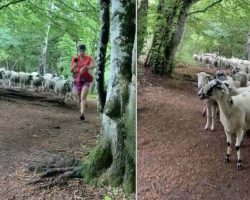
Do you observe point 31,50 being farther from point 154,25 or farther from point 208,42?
point 208,42

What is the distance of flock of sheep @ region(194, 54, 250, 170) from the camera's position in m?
1.91

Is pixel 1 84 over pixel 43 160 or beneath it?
over

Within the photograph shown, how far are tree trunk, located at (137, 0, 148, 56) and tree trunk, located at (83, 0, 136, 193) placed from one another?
6 cm

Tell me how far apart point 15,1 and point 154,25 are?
25.9 inches

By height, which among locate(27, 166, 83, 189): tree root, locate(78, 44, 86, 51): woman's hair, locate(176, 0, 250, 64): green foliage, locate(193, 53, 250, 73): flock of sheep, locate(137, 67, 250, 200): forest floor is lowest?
Answer: locate(27, 166, 83, 189): tree root

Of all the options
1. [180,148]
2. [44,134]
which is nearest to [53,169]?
[44,134]

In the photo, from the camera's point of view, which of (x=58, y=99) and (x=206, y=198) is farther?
(x=58, y=99)

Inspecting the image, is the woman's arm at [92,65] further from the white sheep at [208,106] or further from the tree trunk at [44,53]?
the white sheep at [208,106]

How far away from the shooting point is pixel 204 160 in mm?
1949

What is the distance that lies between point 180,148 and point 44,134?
0.66 metres

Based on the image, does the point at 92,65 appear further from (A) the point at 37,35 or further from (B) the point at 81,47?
(A) the point at 37,35

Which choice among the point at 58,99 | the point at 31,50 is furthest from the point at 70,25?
Result: the point at 58,99

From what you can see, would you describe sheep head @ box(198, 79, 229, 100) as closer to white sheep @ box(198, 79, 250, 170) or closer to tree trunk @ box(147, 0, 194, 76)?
white sheep @ box(198, 79, 250, 170)

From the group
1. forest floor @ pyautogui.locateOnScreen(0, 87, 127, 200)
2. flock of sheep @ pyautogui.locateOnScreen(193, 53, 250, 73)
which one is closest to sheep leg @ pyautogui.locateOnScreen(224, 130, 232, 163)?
flock of sheep @ pyautogui.locateOnScreen(193, 53, 250, 73)
